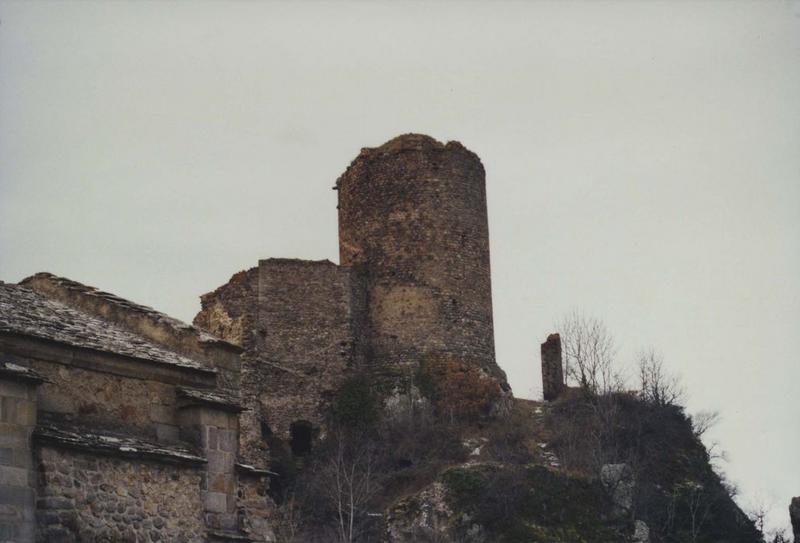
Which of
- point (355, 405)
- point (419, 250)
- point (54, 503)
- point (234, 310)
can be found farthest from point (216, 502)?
point (419, 250)

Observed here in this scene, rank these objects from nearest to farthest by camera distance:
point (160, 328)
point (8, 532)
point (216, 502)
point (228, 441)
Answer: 1. point (8, 532)
2. point (216, 502)
3. point (228, 441)
4. point (160, 328)

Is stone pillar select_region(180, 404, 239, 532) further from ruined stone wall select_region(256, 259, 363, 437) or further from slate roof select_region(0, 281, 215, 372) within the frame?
ruined stone wall select_region(256, 259, 363, 437)

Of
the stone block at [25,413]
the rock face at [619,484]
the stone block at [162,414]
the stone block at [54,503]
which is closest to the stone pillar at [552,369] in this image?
the rock face at [619,484]

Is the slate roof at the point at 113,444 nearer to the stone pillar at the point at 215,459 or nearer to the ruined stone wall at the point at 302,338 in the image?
the stone pillar at the point at 215,459

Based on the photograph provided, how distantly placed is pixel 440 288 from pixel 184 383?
76.3 ft

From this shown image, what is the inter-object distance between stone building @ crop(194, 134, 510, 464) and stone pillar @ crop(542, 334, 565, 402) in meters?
2.18

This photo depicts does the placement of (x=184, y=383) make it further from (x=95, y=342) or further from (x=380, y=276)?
(x=380, y=276)

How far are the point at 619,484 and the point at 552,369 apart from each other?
7.98 m

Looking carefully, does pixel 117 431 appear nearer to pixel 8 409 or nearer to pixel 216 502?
pixel 216 502

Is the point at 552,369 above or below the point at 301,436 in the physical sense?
above

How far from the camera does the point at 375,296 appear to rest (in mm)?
42188

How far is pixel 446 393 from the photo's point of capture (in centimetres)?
4081

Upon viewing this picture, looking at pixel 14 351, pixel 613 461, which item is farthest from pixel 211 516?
pixel 613 461

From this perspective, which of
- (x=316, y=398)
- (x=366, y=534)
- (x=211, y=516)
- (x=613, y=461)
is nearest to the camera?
(x=211, y=516)
